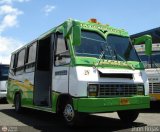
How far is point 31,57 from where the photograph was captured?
12.7 meters

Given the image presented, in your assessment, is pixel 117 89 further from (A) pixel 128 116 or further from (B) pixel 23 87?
(B) pixel 23 87

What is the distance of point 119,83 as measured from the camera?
9312mm

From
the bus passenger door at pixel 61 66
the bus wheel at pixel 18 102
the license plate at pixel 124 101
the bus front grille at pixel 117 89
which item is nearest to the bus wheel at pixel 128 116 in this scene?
the bus front grille at pixel 117 89

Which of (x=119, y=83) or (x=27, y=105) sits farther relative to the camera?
(x=27, y=105)

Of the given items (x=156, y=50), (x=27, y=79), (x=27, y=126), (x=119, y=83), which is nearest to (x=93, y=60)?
(x=119, y=83)

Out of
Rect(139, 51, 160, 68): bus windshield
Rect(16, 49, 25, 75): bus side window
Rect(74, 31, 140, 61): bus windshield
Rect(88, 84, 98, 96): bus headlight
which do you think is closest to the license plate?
Rect(88, 84, 98, 96): bus headlight

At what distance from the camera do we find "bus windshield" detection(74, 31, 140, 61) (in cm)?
945

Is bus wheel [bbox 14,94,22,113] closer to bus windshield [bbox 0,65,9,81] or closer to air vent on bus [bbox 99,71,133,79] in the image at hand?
air vent on bus [bbox 99,71,133,79]

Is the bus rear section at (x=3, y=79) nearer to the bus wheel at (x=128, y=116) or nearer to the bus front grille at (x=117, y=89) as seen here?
the bus wheel at (x=128, y=116)

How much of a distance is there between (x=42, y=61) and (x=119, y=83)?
3.69m

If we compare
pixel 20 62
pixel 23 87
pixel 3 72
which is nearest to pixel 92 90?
pixel 23 87

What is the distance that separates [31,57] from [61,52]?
10.2 feet

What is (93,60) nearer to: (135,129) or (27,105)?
(135,129)

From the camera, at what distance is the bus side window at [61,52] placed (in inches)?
376
